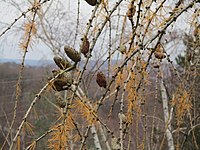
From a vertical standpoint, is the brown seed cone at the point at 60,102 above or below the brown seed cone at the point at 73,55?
below

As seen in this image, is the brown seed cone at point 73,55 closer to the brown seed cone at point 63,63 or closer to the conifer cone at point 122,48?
the brown seed cone at point 63,63

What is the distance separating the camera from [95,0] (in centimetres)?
62

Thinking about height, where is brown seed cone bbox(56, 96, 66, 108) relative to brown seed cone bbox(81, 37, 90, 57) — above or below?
below

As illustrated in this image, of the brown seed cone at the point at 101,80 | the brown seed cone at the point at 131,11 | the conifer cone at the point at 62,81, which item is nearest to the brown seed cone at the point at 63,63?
the conifer cone at the point at 62,81

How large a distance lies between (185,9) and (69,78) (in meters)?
0.23

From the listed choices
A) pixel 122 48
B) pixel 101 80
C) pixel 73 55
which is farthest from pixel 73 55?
pixel 122 48

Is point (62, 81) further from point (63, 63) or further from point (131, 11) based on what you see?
point (131, 11)

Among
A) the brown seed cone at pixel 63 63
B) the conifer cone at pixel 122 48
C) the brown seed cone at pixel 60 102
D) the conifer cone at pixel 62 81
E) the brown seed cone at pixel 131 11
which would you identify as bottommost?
the brown seed cone at pixel 60 102

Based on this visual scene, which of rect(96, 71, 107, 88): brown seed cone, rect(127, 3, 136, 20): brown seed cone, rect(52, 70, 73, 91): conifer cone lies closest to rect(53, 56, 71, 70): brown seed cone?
rect(52, 70, 73, 91): conifer cone

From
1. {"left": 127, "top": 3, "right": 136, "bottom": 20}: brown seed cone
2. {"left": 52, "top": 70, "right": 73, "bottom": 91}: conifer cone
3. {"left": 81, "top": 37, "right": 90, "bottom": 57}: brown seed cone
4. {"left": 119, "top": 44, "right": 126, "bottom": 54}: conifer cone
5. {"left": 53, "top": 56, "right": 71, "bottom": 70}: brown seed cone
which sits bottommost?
{"left": 52, "top": 70, "right": 73, "bottom": 91}: conifer cone

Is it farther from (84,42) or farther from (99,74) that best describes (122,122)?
(84,42)

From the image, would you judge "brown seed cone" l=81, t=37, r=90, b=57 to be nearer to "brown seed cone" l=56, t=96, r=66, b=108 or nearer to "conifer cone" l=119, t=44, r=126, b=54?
"brown seed cone" l=56, t=96, r=66, b=108

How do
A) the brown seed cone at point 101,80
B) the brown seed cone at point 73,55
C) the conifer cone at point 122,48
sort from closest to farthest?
the brown seed cone at point 73,55 → the brown seed cone at point 101,80 → the conifer cone at point 122,48

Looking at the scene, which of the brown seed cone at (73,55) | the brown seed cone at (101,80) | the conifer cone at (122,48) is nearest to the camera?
the brown seed cone at (73,55)
